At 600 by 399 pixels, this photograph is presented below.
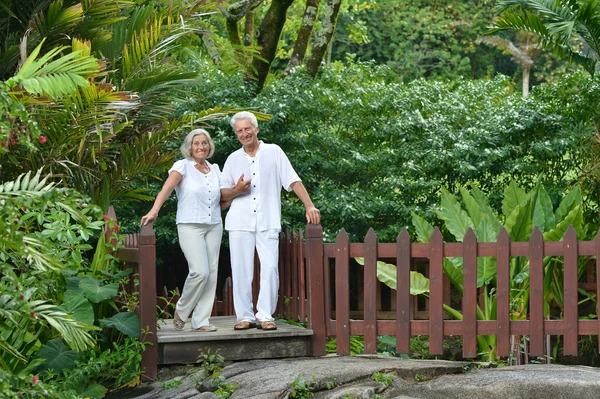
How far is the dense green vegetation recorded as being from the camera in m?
7.40

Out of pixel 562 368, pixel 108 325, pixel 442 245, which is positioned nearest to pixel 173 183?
pixel 108 325

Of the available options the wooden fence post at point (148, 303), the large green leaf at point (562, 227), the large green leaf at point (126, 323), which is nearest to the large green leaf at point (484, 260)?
the large green leaf at point (562, 227)

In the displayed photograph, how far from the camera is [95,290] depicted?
7.62 metres

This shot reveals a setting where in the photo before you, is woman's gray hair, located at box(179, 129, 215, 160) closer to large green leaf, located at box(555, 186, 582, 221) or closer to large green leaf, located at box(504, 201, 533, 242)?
large green leaf, located at box(504, 201, 533, 242)

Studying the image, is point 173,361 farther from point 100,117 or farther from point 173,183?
point 100,117

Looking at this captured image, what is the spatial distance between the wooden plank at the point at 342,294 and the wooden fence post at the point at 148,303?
153 centimetres

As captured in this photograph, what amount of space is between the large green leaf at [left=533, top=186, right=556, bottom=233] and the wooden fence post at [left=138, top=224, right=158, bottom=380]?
4.77 metres

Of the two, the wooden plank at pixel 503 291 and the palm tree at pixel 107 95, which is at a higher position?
the palm tree at pixel 107 95

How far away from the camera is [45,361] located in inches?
293

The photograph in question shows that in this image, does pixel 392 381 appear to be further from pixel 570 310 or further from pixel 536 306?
pixel 570 310

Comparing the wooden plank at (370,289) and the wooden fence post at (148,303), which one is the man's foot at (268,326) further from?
the wooden fence post at (148,303)

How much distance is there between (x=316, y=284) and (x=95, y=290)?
1.85 m

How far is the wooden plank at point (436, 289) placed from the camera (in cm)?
813

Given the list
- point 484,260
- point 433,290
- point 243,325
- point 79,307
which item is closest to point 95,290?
point 79,307
